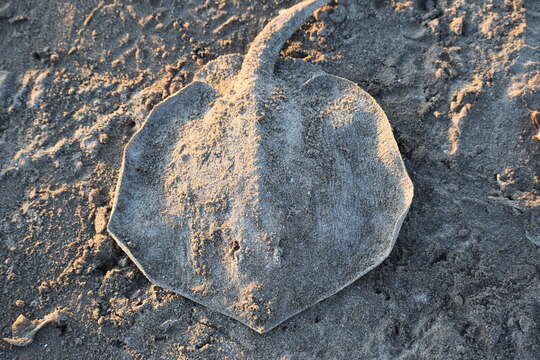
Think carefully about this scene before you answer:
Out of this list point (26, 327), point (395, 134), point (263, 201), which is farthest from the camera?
point (395, 134)

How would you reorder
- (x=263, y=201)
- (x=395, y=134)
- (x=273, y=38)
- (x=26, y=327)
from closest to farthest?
(x=263, y=201) < (x=26, y=327) < (x=395, y=134) < (x=273, y=38)

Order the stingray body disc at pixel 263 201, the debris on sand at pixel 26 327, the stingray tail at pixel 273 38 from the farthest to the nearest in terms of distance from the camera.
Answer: the stingray tail at pixel 273 38 → the debris on sand at pixel 26 327 → the stingray body disc at pixel 263 201

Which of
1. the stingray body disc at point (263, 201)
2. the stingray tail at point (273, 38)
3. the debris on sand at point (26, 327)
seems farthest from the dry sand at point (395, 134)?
the stingray body disc at point (263, 201)

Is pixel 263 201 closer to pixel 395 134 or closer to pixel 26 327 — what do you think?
pixel 395 134

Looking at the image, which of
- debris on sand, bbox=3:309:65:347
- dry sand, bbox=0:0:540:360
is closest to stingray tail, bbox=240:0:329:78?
dry sand, bbox=0:0:540:360

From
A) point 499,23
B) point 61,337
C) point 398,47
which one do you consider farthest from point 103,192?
point 499,23

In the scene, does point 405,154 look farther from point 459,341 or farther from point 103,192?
point 103,192

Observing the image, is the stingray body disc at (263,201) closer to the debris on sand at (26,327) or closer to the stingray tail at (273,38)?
the stingray tail at (273,38)

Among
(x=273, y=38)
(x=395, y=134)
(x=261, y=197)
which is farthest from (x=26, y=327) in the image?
(x=395, y=134)
